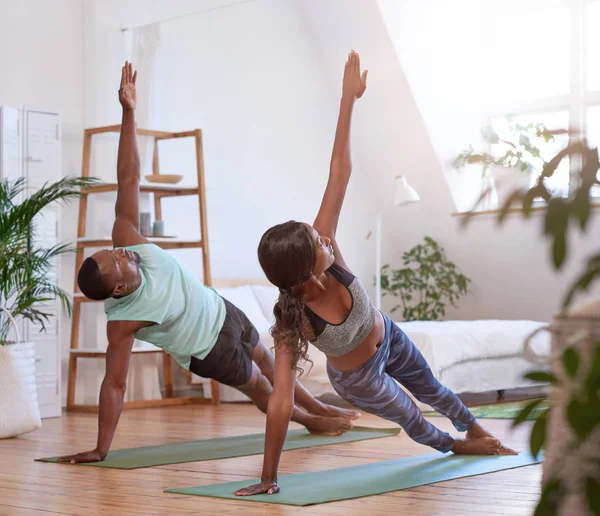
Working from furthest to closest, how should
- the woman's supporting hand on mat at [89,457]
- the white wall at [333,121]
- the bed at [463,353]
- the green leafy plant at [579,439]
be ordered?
the white wall at [333,121] < the bed at [463,353] < the woman's supporting hand on mat at [89,457] < the green leafy plant at [579,439]

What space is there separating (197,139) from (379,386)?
3212 mm

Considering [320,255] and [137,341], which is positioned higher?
[320,255]

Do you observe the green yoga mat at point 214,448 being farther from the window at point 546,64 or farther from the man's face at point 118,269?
the window at point 546,64

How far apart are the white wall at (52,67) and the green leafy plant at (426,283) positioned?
8.80 ft

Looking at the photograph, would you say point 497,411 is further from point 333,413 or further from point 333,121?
point 333,121

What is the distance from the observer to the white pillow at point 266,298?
5916mm

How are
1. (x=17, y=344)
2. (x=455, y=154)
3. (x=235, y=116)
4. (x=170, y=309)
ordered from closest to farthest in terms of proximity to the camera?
(x=170, y=309) → (x=17, y=344) → (x=235, y=116) → (x=455, y=154)

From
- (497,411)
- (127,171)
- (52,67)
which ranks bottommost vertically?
(497,411)

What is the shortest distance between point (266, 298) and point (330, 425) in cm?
222

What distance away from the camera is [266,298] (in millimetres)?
6004

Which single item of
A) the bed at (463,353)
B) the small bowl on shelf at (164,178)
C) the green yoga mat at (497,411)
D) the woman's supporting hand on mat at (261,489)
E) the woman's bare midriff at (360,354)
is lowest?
the green yoga mat at (497,411)

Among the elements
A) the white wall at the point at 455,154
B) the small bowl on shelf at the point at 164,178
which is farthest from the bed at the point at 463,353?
the white wall at the point at 455,154

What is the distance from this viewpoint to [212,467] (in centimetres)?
319

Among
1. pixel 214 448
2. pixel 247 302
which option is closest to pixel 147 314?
pixel 214 448
